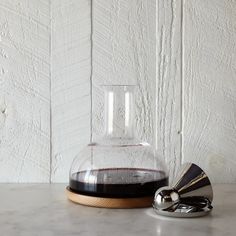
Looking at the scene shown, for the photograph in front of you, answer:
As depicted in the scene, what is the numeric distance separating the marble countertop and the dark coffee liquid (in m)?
0.03

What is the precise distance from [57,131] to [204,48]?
359 millimetres

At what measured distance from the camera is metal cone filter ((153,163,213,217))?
86cm

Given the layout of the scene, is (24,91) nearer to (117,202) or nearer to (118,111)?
(118,111)

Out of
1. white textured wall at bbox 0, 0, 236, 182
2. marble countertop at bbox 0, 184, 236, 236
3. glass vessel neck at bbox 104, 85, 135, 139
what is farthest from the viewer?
white textured wall at bbox 0, 0, 236, 182

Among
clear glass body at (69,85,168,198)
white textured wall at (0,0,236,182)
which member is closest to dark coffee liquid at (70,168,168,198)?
clear glass body at (69,85,168,198)

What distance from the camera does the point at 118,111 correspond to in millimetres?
1008

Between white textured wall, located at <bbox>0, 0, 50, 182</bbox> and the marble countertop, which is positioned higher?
white textured wall, located at <bbox>0, 0, 50, 182</bbox>

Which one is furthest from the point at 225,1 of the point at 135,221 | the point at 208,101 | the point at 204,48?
the point at 135,221

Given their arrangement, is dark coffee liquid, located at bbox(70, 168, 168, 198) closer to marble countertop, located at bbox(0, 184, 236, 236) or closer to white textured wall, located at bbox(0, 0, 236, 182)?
marble countertop, located at bbox(0, 184, 236, 236)

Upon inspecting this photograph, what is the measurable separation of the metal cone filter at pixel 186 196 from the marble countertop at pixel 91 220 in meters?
0.01

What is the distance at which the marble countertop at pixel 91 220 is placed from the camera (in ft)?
2.53

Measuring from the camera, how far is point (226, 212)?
894mm

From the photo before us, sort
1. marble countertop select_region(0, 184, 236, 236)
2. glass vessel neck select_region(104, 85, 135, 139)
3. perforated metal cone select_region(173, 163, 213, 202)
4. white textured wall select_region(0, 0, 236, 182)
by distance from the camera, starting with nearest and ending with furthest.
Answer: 1. marble countertop select_region(0, 184, 236, 236)
2. perforated metal cone select_region(173, 163, 213, 202)
3. glass vessel neck select_region(104, 85, 135, 139)
4. white textured wall select_region(0, 0, 236, 182)

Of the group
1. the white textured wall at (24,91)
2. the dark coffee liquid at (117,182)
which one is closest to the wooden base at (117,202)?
the dark coffee liquid at (117,182)
